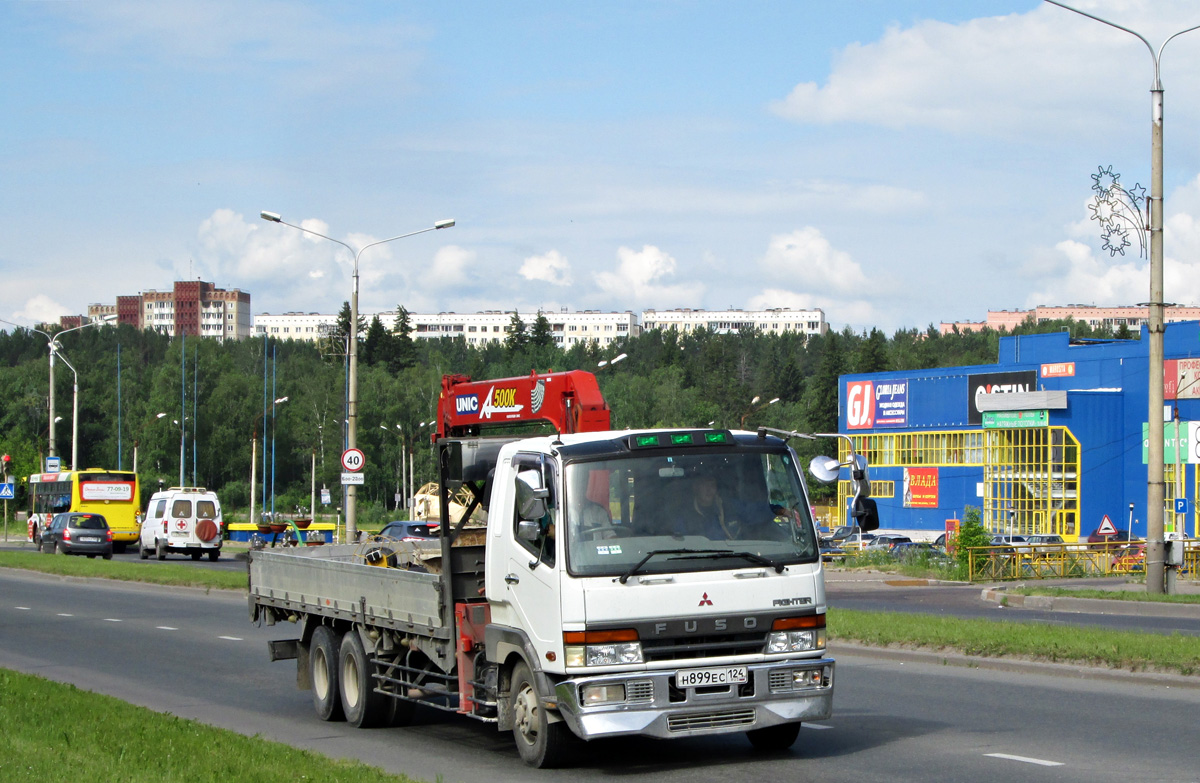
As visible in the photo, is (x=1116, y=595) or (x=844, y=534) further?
(x=1116, y=595)

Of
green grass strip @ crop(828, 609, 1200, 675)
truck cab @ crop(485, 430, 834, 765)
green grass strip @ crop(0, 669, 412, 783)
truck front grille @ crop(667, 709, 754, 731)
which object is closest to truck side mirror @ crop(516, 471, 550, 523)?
truck cab @ crop(485, 430, 834, 765)

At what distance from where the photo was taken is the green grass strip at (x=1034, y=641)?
44.8ft

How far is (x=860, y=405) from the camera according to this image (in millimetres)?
79312

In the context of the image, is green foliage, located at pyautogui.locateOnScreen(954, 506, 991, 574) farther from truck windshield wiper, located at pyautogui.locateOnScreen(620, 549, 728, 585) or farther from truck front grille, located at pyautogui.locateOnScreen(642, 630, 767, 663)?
truck windshield wiper, located at pyautogui.locateOnScreen(620, 549, 728, 585)

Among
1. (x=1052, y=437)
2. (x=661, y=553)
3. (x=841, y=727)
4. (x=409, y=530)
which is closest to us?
(x=661, y=553)

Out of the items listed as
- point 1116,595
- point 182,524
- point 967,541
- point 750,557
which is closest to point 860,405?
point 182,524

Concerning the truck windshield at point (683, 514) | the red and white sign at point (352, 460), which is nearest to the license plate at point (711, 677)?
the truck windshield at point (683, 514)

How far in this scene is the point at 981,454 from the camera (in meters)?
71.4

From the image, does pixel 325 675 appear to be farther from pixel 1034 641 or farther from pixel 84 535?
pixel 84 535

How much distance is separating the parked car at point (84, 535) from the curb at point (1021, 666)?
118 ft

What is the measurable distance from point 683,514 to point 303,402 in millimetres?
123464

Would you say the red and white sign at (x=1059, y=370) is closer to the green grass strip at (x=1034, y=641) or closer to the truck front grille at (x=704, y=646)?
the green grass strip at (x=1034, y=641)

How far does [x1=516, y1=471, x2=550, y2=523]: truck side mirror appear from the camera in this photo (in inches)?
344

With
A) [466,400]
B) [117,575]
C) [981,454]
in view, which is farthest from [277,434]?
[466,400]
